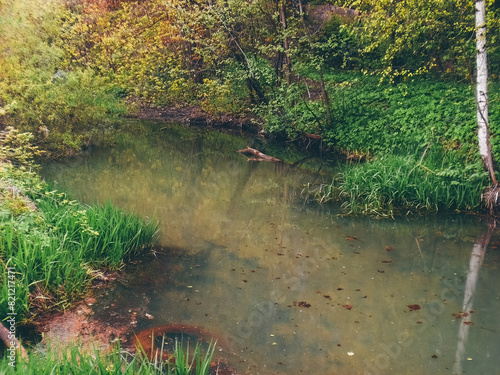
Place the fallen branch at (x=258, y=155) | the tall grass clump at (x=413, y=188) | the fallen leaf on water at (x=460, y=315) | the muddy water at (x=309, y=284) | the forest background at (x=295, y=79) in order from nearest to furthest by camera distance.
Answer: the muddy water at (x=309, y=284) → the fallen leaf on water at (x=460, y=315) → the tall grass clump at (x=413, y=188) → the forest background at (x=295, y=79) → the fallen branch at (x=258, y=155)

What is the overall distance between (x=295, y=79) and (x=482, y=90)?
963 cm

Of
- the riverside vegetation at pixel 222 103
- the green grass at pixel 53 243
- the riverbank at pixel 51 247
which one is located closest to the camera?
the riverbank at pixel 51 247

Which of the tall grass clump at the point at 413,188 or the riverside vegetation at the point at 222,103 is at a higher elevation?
the riverside vegetation at the point at 222,103

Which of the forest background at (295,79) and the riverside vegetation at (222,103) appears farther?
the forest background at (295,79)

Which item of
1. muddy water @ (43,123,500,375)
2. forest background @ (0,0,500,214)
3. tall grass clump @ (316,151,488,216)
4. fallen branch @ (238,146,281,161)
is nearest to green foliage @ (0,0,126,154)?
forest background @ (0,0,500,214)

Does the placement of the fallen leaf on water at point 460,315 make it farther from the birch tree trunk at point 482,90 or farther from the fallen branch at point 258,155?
the fallen branch at point 258,155

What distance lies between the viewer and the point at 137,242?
18.8ft

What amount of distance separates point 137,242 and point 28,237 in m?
1.46

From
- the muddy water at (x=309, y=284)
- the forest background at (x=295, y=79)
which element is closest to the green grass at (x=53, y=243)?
the muddy water at (x=309, y=284)

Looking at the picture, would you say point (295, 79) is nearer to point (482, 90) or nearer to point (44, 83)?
point (482, 90)

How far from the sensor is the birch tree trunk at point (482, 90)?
7.45m

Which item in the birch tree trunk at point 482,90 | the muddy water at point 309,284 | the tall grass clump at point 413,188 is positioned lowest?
the muddy water at point 309,284

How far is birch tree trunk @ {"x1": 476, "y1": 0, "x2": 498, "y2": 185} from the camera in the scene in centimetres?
745

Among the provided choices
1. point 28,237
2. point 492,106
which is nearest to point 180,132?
point 492,106
